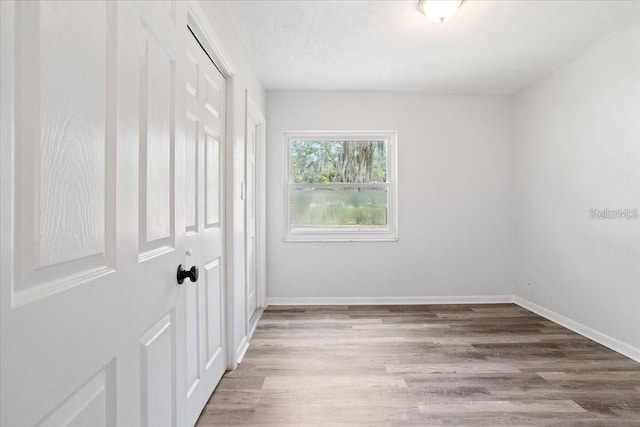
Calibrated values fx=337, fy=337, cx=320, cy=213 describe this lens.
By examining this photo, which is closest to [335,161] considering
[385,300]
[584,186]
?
[385,300]

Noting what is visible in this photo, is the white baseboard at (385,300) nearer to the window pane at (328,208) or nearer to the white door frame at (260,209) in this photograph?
the white door frame at (260,209)

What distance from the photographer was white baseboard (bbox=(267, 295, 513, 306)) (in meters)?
3.86

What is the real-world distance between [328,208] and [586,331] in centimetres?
267

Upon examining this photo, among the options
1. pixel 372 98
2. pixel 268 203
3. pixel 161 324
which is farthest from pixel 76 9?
pixel 372 98

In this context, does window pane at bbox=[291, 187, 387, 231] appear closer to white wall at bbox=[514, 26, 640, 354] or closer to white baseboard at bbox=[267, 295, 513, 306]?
white baseboard at bbox=[267, 295, 513, 306]

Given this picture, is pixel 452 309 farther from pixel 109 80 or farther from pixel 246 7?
pixel 109 80

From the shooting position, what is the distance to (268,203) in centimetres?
383

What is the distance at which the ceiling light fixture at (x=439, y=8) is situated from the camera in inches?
85.1

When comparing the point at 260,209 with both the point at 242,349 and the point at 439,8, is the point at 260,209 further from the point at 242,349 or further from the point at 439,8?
the point at 439,8

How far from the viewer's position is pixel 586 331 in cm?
295

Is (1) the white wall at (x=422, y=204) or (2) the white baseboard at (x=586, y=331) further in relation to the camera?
(1) the white wall at (x=422, y=204)

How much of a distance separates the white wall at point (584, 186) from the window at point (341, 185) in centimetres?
147

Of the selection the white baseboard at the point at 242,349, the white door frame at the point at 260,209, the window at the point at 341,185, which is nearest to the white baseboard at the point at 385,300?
the white door frame at the point at 260,209

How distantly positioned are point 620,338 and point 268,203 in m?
3.35
